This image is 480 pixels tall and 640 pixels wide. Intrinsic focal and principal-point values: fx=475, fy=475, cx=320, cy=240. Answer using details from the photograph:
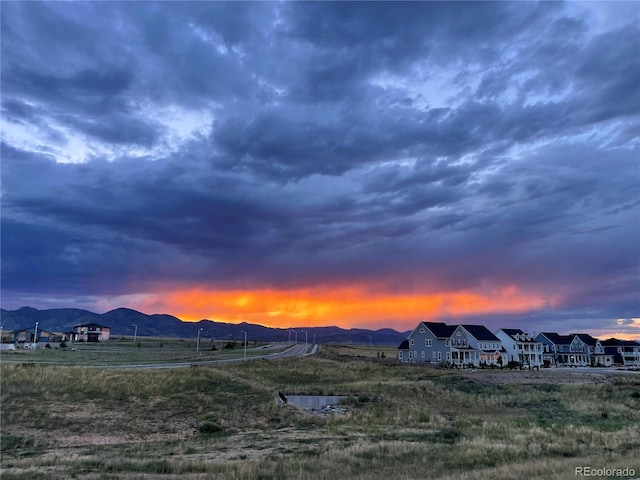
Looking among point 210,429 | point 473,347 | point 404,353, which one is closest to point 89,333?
point 404,353

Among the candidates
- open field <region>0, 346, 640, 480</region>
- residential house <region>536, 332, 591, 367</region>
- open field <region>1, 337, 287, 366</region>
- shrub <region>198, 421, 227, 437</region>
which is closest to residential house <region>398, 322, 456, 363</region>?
open field <region>1, 337, 287, 366</region>

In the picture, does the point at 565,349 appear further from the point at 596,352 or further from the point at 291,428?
the point at 291,428

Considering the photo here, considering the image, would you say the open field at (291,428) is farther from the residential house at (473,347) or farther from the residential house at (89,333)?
the residential house at (89,333)

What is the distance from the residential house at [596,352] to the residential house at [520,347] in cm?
2072

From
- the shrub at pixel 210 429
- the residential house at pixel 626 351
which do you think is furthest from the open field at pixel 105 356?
the residential house at pixel 626 351

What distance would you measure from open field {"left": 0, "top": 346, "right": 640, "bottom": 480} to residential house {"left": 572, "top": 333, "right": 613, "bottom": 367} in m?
72.8

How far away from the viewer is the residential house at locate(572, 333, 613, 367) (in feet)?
398

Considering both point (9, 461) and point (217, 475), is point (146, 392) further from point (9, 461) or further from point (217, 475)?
point (217, 475)

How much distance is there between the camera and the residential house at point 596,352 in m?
121

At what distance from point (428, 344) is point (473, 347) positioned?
9.02 m

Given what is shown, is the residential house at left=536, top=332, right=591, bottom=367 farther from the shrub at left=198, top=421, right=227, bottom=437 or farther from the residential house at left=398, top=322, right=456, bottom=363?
the shrub at left=198, top=421, right=227, bottom=437

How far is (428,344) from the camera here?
327ft

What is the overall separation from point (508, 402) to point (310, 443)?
26.6 meters

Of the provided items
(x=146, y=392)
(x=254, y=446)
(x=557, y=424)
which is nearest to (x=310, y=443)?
(x=254, y=446)
